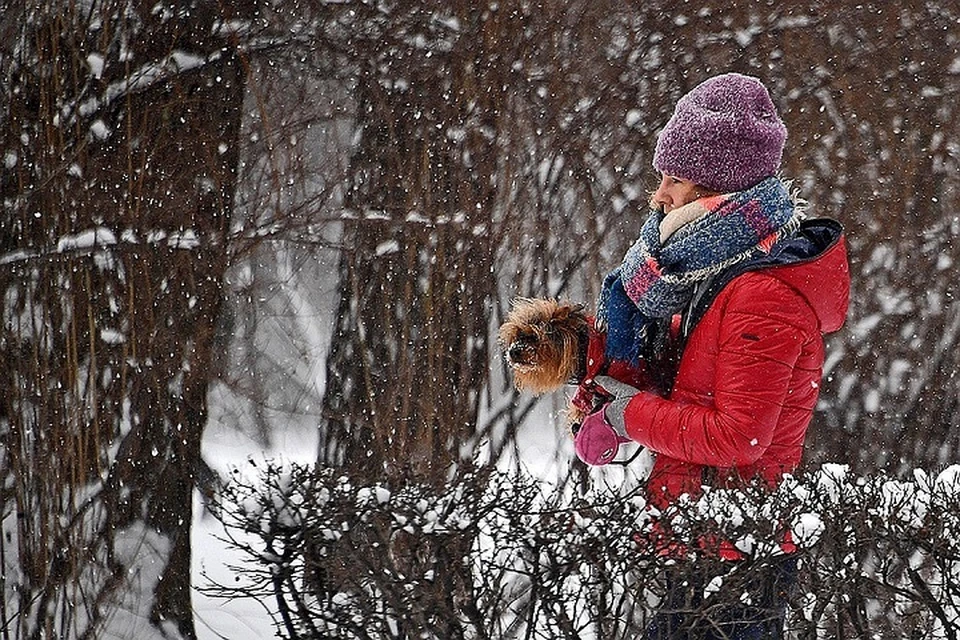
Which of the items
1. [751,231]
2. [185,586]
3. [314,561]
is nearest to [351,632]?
[314,561]

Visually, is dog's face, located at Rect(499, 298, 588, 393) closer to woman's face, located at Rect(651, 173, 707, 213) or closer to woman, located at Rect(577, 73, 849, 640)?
woman, located at Rect(577, 73, 849, 640)

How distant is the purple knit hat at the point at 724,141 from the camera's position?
9.14 feet

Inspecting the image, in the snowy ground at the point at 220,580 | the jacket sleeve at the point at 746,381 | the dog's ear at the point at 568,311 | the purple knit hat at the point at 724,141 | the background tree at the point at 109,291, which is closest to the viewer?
the jacket sleeve at the point at 746,381

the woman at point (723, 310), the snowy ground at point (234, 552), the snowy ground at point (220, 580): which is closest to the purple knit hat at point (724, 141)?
the woman at point (723, 310)

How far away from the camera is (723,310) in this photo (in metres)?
2.68

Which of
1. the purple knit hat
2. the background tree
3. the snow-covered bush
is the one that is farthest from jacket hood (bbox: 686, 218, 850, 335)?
the background tree

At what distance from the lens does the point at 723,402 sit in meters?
2.62

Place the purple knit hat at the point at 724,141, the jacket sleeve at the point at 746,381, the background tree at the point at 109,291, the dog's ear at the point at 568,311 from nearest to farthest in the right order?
1. the jacket sleeve at the point at 746,381
2. the purple knit hat at the point at 724,141
3. the dog's ear at the point at 568,311
4. the background tree at the point at 109,291

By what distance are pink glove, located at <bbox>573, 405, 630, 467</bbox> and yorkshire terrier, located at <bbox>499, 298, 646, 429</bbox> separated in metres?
0.05

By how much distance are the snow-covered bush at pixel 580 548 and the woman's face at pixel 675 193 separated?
25.9 inches

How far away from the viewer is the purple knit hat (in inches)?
110

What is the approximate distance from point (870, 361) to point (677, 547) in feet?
11.1

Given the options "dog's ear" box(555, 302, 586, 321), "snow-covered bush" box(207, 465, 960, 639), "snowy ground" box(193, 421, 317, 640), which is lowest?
"snowy ground" box(193, 421, 317, 640)

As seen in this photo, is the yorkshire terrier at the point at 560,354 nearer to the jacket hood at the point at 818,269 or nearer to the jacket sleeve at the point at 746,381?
the jacket sleeve at the point at 746,381
